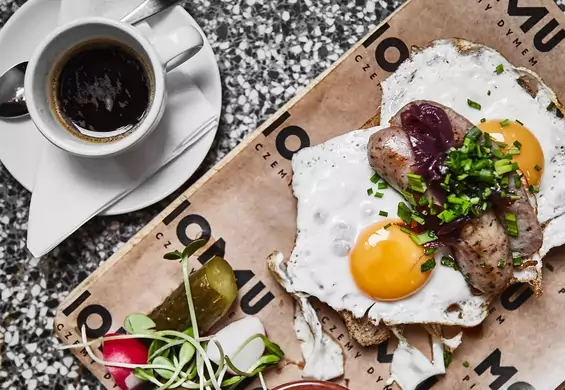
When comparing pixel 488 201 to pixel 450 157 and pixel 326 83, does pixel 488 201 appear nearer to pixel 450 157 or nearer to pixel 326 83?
pixel 450 157

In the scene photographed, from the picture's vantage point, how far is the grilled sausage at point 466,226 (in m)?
2.21

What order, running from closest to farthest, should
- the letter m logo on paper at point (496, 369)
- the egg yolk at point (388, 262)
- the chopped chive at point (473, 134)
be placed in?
the chopped chive at point (473, 134)
the egg yolk at point (388, 262)
the letter m logo on paper at point (496, 369)

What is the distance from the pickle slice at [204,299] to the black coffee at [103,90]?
485 millimetres

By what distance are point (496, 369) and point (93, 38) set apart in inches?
61.8

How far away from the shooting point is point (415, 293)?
238 cm

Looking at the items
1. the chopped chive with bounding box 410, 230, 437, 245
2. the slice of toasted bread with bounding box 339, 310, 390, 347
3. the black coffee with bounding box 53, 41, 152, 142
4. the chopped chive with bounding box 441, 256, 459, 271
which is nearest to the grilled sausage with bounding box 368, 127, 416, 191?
the chopped chive with bounding box 410, 230, 437, 245

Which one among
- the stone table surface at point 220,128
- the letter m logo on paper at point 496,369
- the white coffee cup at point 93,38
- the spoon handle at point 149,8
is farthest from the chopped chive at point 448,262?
the spoon handle at point 149,8

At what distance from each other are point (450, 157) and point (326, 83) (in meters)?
0.52

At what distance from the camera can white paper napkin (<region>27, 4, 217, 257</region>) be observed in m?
2.43

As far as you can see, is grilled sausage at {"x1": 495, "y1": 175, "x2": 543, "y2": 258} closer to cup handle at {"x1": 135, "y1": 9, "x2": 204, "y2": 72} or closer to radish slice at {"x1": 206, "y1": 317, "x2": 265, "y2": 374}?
radish slice at {"x1": 206, "y1": 317, "x2": 265, "y2": 374}

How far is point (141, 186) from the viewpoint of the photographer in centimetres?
247

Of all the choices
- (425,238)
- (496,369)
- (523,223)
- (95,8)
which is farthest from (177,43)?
(496,369)

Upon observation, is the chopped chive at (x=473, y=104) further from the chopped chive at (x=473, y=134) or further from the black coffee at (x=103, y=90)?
the black coffee at (x=103, y=90)

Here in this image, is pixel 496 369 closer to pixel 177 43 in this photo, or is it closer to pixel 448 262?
pixel 448 262
